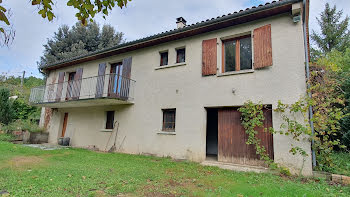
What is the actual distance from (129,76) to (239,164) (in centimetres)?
692

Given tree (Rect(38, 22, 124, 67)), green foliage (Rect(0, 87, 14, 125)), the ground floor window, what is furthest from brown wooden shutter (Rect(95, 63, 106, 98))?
tree (Rect(38, 22, 124, 67))

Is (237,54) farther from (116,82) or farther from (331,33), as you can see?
(331,33)

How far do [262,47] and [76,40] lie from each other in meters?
26.8

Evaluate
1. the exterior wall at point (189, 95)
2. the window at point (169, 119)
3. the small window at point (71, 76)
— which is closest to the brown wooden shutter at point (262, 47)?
the exterior wall at point (189, 95)

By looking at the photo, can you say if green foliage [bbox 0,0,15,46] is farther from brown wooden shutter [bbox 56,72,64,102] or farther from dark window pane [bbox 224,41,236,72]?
brown wooden shutter [bbox 56,72,64,102]

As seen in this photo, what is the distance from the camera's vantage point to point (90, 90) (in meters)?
11.3

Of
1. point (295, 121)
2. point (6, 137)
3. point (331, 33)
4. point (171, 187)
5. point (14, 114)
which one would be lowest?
point (171, 187)

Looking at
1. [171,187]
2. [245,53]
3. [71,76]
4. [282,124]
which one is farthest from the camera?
[71,76]

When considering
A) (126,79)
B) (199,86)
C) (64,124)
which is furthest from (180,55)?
(64,124)

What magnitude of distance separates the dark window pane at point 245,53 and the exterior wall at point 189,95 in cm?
41

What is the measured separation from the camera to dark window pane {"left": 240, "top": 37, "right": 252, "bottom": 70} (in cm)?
754

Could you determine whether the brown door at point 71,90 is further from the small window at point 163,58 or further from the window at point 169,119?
the window at point 169,119

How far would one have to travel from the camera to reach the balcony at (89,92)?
32.5 ft

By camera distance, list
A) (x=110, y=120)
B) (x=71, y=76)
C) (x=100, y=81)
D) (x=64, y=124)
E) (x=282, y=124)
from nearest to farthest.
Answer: (x=282, y=124)
(x=100, y=81)
(x=110, y=120)
(x=64, y=124)
(x=71, y=76)
